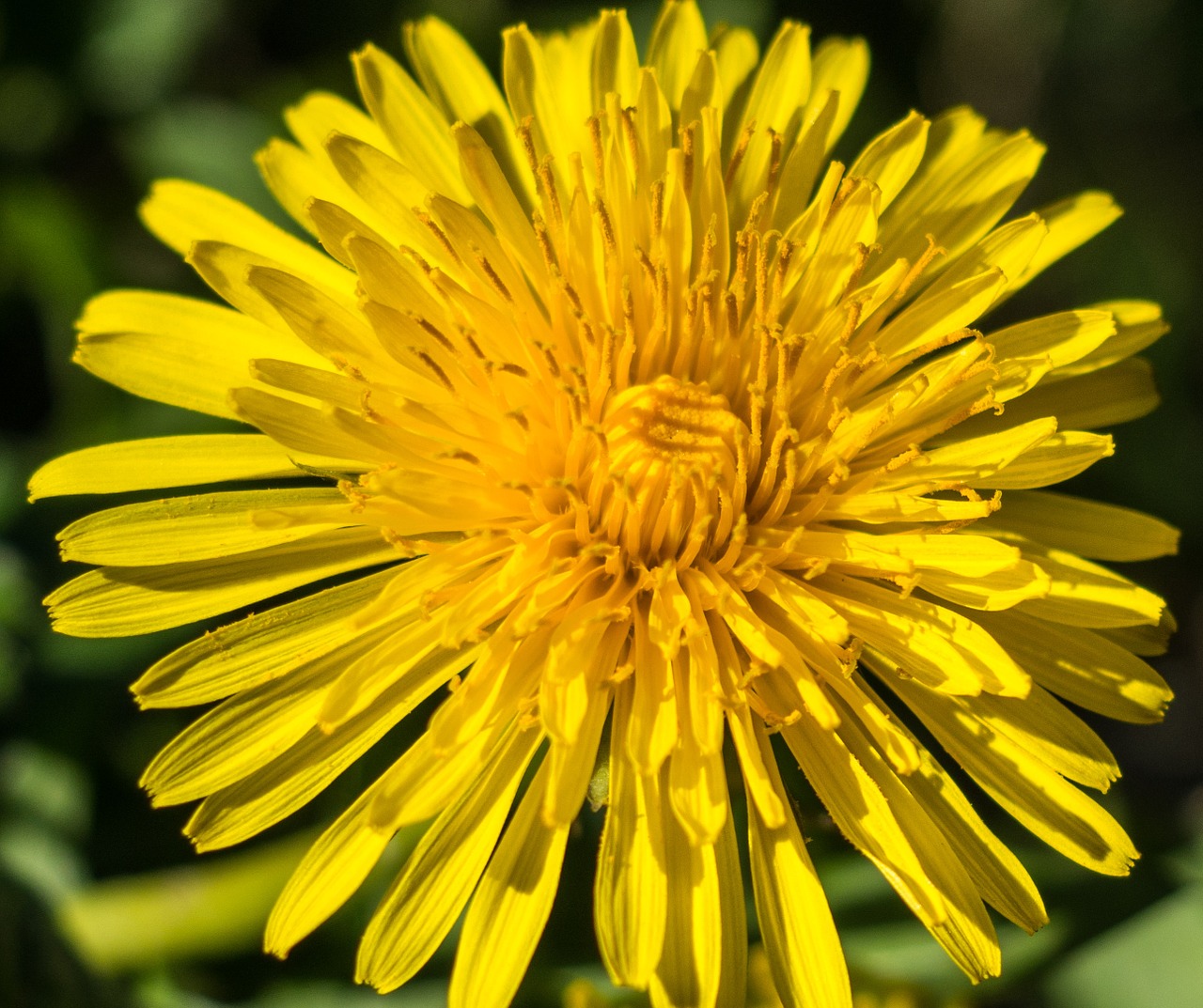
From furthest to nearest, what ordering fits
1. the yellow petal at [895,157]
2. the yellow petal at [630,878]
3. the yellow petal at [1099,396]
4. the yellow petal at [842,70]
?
the yellow petal at [842,70] < the yellow petal at [1099,396] < the yellow petal at [895,157] < the yellow petal at [630,878]

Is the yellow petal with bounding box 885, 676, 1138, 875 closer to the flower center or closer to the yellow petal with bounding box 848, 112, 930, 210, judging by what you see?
the flower center

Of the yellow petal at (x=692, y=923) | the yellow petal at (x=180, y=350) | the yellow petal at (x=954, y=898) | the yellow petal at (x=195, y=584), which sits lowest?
the yellow petal at (x=954, y=898)

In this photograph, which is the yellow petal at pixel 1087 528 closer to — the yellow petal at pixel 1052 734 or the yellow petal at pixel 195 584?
the yellow petal at pixel 1052 734

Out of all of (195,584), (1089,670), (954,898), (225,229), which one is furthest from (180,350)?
(1089,670)

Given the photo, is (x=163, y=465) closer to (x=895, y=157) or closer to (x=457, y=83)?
(x=457, y=83)

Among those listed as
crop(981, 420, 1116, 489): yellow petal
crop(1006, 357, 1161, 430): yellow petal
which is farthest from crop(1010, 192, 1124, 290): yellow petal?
crop(981, 420, 1116, 489): yellow petal

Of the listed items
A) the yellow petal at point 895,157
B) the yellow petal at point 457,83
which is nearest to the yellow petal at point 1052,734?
the yellow petal at point 895,157

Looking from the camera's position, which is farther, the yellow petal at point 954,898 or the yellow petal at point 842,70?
the yellow petal at point 842,70

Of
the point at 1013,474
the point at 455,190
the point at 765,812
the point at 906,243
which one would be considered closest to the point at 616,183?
the point at 455,190
